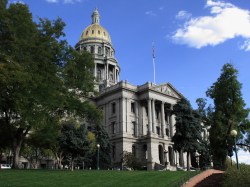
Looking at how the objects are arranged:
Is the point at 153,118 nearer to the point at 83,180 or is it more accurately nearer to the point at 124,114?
the point at 124,114

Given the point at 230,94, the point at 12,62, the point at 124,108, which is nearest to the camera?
the point at 12,62

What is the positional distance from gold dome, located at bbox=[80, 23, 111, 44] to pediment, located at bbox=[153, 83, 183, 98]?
39.0 m

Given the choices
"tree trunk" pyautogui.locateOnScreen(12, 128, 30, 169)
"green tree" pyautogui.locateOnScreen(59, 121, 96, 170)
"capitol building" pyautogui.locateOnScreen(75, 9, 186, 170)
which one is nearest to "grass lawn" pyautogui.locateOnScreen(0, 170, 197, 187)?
"tree trunk" pyautogui.locateOnScreen(12, 128, 30, 169)

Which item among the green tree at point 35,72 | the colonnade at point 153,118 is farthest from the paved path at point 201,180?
the colonnade at point 153,118

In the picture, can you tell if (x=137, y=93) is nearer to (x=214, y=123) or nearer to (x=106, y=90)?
(x=106, y=90)

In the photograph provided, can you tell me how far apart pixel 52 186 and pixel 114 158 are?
164 feet

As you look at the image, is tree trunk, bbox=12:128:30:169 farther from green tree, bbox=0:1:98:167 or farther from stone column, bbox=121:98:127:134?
stone column, bbox=121:98:127:134

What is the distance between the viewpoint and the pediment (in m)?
77.1

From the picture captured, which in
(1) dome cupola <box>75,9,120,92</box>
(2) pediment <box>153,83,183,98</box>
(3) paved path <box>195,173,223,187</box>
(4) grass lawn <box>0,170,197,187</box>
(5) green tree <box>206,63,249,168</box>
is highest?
(1) dome cupola <box>75,9,120,92</box>

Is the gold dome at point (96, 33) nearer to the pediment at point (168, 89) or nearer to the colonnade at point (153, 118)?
the pediment at point (168, 89)

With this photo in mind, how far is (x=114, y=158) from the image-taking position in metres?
72.1

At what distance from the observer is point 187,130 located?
51.0m

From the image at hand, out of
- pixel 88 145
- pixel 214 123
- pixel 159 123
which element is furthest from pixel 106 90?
pixel 214 123

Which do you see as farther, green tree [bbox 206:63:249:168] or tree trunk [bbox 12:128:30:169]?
green tree [bbox 206:63:249:168]
